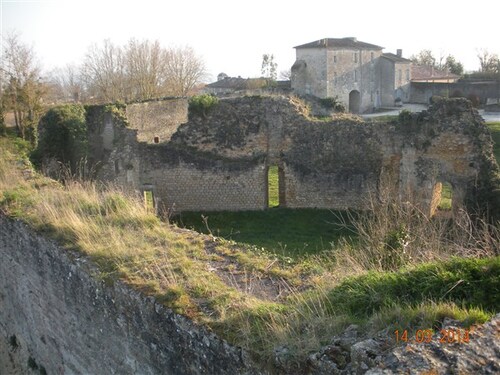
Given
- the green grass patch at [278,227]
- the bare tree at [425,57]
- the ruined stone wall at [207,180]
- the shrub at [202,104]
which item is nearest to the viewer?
the green grass patch at [278,227]

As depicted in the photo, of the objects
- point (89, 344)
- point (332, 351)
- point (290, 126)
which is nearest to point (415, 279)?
point (332, 351)

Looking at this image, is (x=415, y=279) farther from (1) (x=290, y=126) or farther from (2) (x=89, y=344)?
(1) (x=290, y=126)

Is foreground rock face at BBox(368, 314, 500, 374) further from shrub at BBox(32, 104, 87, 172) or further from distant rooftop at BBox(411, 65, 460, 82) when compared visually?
distant rooftop at BBox(411, 65, 460, 82)

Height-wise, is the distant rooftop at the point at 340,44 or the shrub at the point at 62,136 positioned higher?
the distant rooftop at the point at 340,44

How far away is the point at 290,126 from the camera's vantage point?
1647cm

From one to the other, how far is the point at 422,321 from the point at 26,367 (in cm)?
737

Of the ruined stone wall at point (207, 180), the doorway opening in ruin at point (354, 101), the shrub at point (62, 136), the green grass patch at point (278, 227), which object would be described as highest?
the doorway opening in ruin at point (354, 101)

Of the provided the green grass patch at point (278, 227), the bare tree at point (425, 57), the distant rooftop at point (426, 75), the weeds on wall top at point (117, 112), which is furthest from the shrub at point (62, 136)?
the bare tree at point (425, 57)

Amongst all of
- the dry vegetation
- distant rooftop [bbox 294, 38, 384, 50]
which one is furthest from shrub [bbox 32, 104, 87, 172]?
distant rooftop [bbox 294, 38, 384, 50]

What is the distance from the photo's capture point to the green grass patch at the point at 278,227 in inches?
541

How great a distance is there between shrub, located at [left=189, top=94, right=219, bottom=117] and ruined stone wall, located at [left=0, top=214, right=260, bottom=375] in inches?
341

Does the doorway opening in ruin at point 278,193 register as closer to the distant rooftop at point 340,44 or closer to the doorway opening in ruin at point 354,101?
the distant rooftop at point 340,44
